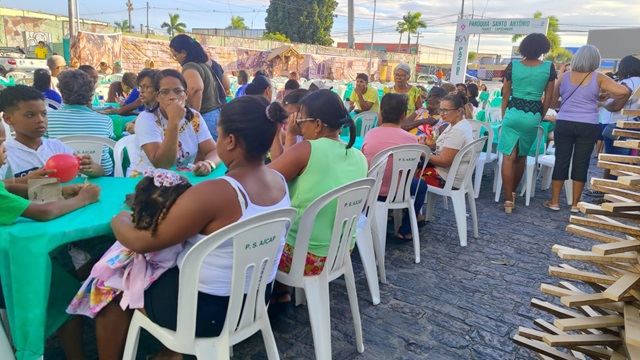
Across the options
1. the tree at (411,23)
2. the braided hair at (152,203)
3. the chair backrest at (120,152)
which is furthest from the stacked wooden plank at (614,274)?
the tree at (411,23)

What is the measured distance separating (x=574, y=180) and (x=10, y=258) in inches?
207

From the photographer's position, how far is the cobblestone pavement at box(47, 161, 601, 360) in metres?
2.46

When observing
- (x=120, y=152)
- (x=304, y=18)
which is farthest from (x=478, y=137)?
(x=304, y=18)

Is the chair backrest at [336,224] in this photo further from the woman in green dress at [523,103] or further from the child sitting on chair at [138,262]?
the woman in green dress at [523,103]

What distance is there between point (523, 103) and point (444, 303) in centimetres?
284

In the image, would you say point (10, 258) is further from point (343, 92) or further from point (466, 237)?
point (343, 92)

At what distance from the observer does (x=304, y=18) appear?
46406 millimetres

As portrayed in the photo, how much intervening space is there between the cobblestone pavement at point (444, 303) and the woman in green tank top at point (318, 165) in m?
0.62

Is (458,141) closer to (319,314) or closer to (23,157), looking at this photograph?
(319,314)

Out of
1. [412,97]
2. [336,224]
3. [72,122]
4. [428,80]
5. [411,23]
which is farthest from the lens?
[411,23]

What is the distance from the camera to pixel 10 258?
1.66 m

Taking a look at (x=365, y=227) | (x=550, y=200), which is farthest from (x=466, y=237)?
(x=550, y=200)

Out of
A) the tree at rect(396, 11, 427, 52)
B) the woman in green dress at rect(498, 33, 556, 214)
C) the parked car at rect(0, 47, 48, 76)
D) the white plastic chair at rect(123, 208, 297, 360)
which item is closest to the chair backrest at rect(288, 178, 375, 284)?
the white plastic chair at rect(123, 208, 297, 360)

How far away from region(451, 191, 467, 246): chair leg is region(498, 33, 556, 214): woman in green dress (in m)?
1.32
